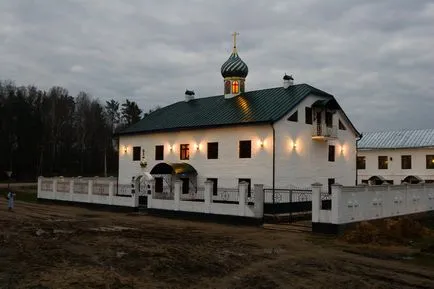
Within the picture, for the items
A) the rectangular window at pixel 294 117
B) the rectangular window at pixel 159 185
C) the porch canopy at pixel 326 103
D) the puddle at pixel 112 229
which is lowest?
the puddle at pixel 112 229

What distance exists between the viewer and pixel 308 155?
92.4 ft

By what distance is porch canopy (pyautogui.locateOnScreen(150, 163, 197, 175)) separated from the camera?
1121 inches

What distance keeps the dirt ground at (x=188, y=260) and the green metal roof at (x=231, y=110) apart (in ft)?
29.7

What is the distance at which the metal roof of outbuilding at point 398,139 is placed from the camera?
40.9m

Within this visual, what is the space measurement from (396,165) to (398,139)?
7.99 ft

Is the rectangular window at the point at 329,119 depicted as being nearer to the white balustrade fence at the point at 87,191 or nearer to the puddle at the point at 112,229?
the white balustrade fence at the point at 87,191

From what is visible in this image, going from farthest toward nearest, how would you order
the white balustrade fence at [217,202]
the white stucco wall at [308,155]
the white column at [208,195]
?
the white stucco wall at [308,155] → the white column at [208,195] → the white balustrade fence at [217,202]

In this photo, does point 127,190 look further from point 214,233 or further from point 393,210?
point 393,210

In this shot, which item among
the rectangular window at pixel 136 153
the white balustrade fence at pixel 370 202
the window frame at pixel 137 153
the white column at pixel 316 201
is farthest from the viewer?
the rectangular window at pixel 136 153

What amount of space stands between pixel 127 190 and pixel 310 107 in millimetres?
11663

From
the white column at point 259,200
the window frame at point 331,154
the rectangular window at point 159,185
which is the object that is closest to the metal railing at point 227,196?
the white column at point 259,200

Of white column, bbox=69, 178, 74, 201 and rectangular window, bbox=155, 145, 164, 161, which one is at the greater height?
rectangular window, bbox=155, 145, 164, 161

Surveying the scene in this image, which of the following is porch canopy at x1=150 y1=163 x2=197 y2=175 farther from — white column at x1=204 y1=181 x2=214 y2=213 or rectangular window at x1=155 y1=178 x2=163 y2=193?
white column at x1=204 y1=181 x2=214 y2=213

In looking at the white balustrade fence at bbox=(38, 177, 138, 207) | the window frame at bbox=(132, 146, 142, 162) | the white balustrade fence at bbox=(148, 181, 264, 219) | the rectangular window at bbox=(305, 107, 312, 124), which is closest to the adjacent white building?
the rectangular window at bbox=(305, 107, 312, 124)
